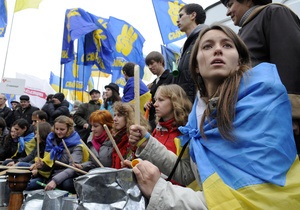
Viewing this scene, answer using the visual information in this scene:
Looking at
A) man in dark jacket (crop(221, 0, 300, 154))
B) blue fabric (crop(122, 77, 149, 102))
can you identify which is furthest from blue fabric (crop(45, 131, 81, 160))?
man in dark jacket (crop(221, 0, 300, 154))

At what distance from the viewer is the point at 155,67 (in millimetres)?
4418

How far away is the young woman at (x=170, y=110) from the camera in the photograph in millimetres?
2977

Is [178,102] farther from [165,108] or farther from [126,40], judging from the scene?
[126,40]

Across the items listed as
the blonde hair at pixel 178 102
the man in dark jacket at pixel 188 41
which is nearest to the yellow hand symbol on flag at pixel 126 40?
the man in dark jacket at pixel 188 41

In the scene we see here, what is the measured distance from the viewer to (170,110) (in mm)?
3047

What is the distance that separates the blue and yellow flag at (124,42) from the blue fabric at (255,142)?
9670 mm

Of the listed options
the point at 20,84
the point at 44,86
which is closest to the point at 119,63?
the point at 20,84

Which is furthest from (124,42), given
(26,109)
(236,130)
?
(236,130)

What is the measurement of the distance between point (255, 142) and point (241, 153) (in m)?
0.06

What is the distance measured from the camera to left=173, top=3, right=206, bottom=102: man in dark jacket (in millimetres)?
3092

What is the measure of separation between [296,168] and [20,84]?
10635 millimetres

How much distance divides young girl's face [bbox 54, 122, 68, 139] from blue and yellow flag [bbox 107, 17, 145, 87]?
6388 mm

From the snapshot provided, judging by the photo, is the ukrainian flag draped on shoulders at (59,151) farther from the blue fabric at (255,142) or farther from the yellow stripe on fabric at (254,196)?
the yellow stripe on fabric at (254,196)

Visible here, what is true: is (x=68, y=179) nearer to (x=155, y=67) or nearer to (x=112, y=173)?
(x=155, y=67)
